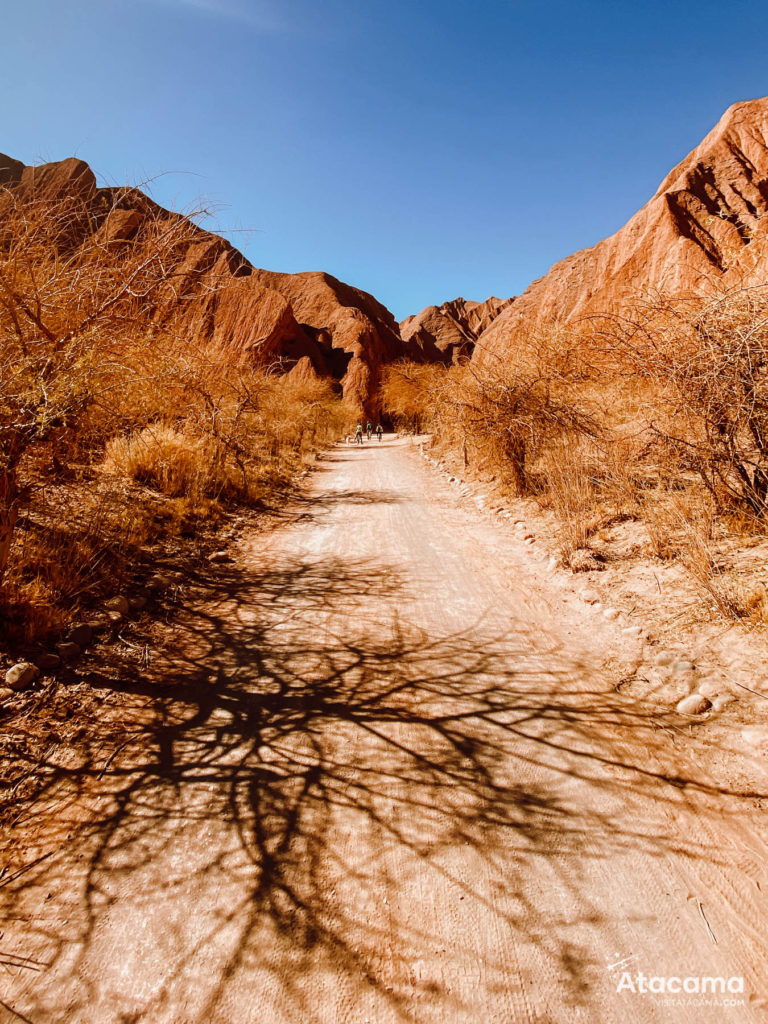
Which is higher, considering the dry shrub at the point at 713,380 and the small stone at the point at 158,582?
the dry shrub at the point at 713,380

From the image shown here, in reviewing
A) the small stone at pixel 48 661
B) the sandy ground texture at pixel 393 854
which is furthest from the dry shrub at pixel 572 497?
the small stone at pixel 48 661

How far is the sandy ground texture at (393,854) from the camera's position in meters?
1.28

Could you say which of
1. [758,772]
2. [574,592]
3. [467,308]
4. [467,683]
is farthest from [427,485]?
[467,308]

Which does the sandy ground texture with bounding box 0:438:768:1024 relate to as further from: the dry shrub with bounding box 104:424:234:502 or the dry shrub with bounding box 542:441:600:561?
the dry shrub with bounding box 104:424:234:502

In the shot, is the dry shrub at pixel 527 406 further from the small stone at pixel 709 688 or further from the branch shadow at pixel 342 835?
the branch shadow at pixel 342 835

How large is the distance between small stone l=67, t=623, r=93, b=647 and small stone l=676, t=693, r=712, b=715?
11.7ft

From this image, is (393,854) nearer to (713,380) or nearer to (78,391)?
(78,391)

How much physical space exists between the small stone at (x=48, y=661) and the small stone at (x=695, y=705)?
353 cm

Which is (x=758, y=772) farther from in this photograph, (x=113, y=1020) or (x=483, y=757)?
(x=113, y=1020)

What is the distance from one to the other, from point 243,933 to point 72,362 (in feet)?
10.9

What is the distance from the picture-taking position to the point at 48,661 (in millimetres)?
2666

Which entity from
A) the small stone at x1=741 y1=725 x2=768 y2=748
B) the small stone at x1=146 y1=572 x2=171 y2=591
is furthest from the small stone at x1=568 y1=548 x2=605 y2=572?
the small stone at x1=146 y1=572 x2=171 y2=591

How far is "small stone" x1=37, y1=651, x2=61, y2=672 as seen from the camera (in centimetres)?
263

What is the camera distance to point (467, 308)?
93812 mm
